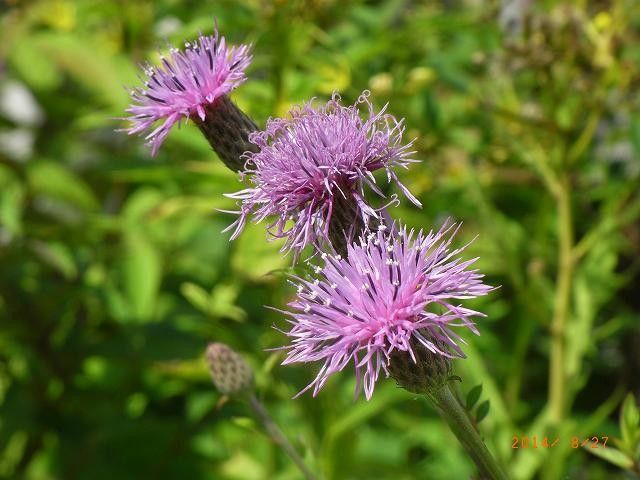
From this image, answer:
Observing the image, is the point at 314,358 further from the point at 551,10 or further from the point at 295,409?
the point at 551,10

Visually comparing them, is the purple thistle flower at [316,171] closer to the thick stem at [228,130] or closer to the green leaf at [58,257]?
the thick stem at [228,130]

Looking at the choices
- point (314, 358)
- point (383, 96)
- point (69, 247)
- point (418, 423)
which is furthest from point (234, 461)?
point (314, 358)

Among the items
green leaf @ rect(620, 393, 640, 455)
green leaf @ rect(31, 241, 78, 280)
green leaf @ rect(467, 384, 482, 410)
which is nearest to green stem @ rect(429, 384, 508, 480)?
green leaf @ rect(467, 384, 482, 410)

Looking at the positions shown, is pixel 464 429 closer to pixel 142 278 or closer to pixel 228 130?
pixel 228 130

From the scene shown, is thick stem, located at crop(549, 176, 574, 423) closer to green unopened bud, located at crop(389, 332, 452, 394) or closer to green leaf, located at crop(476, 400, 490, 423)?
green leaf, located at crop(476, 400, 490, 423)

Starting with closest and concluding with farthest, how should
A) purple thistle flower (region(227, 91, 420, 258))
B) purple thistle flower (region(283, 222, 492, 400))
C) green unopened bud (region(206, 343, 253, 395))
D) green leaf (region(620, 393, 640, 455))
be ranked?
purple thistle flower (region(283, 222, 492, 400)) < purple thistle flower (region(227, 91, 420, 258)) < green leaf (region(620, 393, 640, 455)) < green unopened bud (region(206, 343, 253, 395))

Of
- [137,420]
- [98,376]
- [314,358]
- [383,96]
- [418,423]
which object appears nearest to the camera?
[314,358]

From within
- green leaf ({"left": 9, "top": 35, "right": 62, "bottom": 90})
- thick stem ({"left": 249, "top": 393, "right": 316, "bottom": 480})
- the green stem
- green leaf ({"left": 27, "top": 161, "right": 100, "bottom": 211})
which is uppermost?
the green stem
